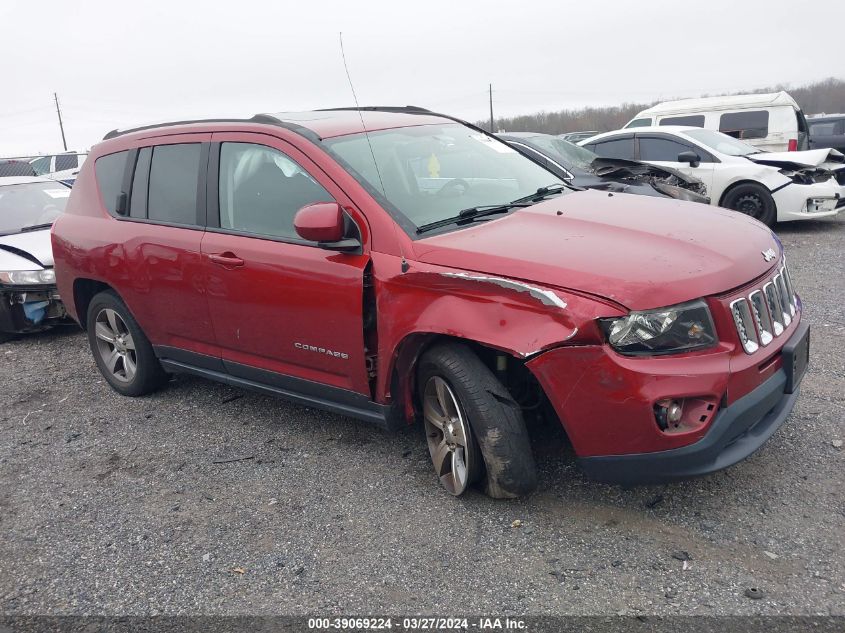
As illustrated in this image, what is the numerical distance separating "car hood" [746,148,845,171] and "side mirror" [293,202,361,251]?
8481 millimetres

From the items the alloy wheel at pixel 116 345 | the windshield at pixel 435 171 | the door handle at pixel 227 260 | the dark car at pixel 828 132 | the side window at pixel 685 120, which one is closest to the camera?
the windshield at pixel 435 171

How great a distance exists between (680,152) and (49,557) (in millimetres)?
9669

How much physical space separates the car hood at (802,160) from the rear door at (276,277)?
8.31 m

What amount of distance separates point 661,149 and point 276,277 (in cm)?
843

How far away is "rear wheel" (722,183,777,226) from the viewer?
9922 mm

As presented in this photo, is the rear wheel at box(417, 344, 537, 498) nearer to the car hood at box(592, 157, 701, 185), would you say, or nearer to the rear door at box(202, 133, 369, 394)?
the rear door at box(202, 133, 369, 394)

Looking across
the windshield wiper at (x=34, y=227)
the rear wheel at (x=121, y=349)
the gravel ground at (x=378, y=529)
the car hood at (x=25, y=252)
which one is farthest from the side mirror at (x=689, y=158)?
the windshield wiper at (x=34, y=227)

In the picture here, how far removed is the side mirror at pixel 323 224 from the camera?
337cm

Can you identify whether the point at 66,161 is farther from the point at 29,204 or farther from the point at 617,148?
the point at 617,148

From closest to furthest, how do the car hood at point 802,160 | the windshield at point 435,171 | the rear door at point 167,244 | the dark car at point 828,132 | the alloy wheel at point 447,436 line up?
1. the alloy wheel at point 447,436
2. the windshield at point 435,171
3. the rear door at point 167,244
4. the car hood at point 802,160
5. the dark car at point 828,132

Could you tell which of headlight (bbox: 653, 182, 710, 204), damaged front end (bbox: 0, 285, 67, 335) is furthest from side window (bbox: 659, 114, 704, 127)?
damaged front end (bbox: 0, 285, 67, 335)

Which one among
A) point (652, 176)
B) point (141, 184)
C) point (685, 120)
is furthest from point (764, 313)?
point (685, 120)

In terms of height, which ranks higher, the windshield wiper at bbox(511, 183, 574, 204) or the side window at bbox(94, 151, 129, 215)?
the side window at bbox(94, 151, 129, 215)

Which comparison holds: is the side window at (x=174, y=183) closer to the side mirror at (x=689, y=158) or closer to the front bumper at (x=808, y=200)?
the side mirror at (x=689, y=158)
